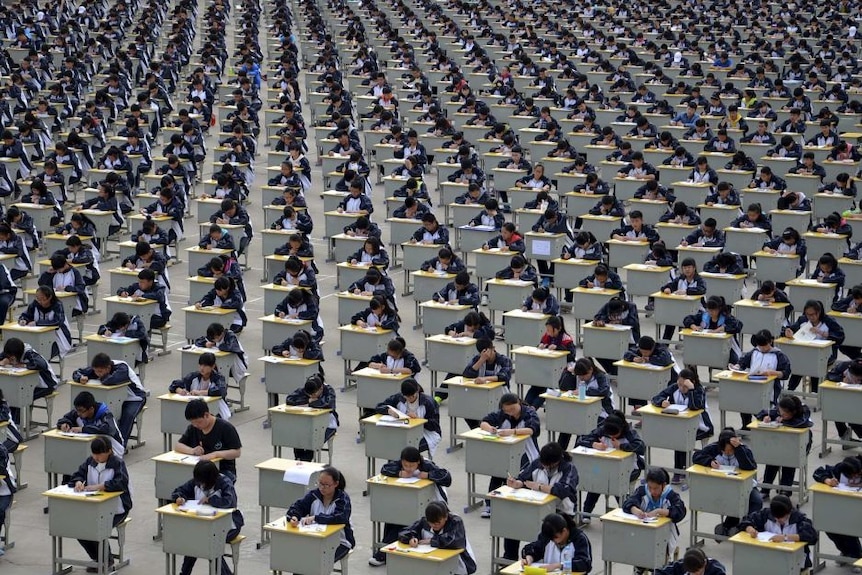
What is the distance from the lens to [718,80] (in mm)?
38719

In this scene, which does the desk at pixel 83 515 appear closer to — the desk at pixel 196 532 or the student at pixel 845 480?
the desk at pixel 196 532

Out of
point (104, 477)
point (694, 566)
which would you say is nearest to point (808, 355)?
point (694, 566)

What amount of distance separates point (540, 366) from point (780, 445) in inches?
130

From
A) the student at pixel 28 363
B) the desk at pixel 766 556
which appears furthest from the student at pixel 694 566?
the student at pixel 28 363

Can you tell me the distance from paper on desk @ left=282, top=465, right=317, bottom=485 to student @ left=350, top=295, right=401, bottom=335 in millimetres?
4673

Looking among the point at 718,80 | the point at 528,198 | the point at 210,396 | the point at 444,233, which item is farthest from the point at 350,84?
the point at 210,396

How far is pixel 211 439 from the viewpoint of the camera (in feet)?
49.3

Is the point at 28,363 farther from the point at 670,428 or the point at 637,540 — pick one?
the point at 637,540

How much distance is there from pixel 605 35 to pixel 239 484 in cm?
3265

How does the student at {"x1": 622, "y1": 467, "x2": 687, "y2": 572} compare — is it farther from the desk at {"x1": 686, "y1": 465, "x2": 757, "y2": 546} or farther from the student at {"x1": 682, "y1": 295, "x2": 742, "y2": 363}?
the student at {"x1": 682, "y1": 295, "x2": 742, "y2": 363}

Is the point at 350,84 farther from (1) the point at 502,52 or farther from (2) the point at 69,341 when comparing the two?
(2) the point at 69,341

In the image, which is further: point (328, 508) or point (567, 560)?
point (328, 508)

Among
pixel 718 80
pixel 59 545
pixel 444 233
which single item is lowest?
pixel 59 545

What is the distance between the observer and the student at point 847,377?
1673cm
